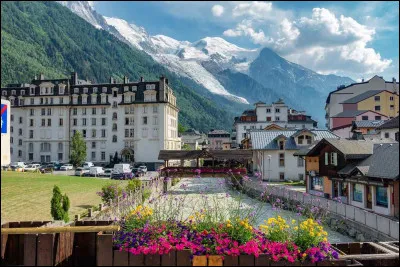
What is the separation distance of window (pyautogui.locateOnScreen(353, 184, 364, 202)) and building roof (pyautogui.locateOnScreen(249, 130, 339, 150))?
21.4 m

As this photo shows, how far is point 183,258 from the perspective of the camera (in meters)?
4.72

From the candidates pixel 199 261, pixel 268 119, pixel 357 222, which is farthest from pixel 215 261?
pixel 268 119

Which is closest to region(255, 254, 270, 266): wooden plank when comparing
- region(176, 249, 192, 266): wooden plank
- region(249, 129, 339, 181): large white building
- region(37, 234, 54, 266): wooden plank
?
region(176, 249, 192, 266): wooden plank

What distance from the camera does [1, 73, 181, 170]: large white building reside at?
69250 mm

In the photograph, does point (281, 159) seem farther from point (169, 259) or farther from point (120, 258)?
point (120, 258)

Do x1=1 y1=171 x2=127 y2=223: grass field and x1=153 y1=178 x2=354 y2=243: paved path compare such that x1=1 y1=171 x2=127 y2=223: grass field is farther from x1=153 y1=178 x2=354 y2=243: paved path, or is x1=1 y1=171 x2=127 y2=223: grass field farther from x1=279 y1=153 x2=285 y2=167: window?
x1=279 y1=153 x2=285 y2=167: window

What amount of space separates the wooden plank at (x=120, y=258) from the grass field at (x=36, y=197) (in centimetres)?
1876

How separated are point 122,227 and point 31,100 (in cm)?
7399

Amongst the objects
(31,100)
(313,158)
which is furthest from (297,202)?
(31,100)

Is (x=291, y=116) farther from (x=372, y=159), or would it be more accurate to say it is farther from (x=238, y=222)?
(x=238, y=222)

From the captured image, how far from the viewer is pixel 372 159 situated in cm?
2483

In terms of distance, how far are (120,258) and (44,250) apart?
1080 millimetres

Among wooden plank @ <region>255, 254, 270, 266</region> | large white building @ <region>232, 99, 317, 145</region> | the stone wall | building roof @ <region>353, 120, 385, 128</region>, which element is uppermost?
large white building @ <region>232, 99, 317, 145</region>

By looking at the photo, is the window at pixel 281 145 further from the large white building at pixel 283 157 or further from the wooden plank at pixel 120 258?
the wooden plank at pixel 120 258
